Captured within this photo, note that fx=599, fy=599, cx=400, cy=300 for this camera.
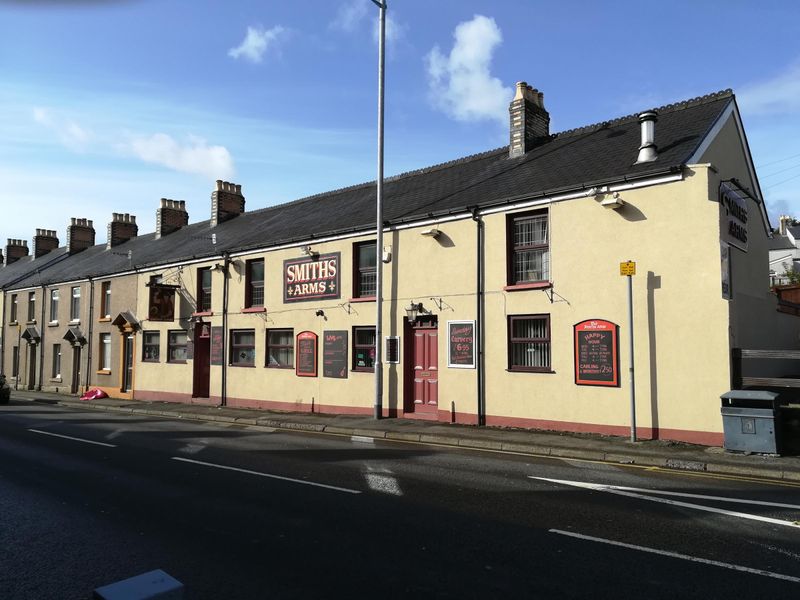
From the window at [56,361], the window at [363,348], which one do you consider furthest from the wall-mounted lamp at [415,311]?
the window at [56,361]

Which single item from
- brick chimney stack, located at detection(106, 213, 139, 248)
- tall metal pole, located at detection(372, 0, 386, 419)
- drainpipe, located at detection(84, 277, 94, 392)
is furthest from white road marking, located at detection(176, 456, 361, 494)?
brick chimney stack, located at detection(106, 213, 139, 248)

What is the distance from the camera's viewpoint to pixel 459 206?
1584cm

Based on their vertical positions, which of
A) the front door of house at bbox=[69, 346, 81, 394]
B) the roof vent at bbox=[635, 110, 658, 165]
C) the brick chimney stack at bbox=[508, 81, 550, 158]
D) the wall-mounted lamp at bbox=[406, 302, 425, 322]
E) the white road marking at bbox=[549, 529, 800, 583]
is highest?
the brick chimney stack at bbox=[508, 81, 550, 158]

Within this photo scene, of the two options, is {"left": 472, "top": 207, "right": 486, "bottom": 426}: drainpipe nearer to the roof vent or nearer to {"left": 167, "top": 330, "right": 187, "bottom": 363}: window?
the roof vent

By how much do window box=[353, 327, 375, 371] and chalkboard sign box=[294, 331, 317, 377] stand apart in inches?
64.1

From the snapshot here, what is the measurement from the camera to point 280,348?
2050cm

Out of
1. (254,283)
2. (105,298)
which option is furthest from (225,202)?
(254,283)

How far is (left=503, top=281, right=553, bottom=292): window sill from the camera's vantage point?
14.1 metres

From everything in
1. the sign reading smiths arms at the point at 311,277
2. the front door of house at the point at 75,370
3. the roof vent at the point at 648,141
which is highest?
the roof vent at the point at 648,141

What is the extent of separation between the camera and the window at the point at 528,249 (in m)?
14.5

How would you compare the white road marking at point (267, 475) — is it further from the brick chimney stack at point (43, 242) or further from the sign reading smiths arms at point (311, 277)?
the brick chimney stack at point (43, 242)

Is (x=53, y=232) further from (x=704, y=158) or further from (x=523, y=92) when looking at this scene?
(x=704, y=158)

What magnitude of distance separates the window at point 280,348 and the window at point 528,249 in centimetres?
845

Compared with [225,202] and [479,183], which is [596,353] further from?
[225,202]
